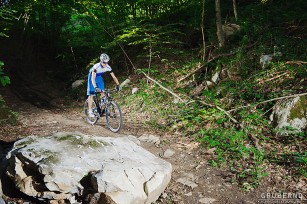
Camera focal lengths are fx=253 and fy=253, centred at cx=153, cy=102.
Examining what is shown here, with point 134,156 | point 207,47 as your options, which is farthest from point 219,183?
point 207,47

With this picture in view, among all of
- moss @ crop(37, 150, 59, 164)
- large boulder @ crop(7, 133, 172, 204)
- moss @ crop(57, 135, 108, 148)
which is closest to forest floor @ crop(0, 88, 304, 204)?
large boulder @ crop(7, 133, 172, 204)

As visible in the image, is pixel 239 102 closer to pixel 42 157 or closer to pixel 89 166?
pixel 89 166

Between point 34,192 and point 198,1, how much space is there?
1043 cm

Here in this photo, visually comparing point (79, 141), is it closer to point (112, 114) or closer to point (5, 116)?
point (112, 114)

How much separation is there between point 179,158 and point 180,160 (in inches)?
4.1

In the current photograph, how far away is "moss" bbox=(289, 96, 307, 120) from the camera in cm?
589

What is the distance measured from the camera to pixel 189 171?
5.41m

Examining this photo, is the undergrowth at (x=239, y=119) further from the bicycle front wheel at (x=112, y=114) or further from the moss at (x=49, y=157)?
the moss at (x=49, y=157)

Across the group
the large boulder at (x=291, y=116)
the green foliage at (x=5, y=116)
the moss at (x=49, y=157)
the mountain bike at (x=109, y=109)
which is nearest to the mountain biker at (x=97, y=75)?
the mountain bike at (x=109, y=109)

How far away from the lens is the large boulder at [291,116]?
5820 millimetres

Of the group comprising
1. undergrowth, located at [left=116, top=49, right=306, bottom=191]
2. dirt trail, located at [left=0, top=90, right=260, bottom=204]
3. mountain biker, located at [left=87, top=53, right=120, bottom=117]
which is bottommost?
dirt trail, located at [left=0, top=90, right=260, bottom=204]

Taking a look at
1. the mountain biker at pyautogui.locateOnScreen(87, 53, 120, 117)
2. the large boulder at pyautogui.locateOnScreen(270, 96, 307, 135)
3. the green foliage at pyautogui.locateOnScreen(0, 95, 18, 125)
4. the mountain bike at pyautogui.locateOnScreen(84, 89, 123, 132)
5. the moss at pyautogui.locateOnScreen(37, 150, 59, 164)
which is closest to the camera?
the moss at pyautogui.locateOnScreen(37, 150, 59, 164)

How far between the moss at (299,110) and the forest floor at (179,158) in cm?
218

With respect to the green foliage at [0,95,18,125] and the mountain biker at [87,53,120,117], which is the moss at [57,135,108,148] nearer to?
the mountain biker at [87,53,120,117]
